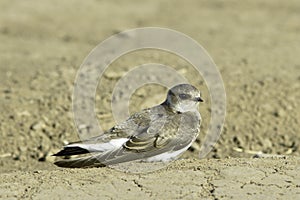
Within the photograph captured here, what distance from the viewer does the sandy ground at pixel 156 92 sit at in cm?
546

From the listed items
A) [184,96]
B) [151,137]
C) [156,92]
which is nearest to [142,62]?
[156,92]

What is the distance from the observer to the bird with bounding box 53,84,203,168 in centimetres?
575

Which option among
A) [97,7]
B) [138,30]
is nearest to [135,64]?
[138,30]

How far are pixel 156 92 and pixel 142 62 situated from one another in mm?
1537

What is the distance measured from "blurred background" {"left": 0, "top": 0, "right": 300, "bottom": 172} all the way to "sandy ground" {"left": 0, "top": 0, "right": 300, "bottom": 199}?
0.05ft

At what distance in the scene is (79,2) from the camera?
575 inches

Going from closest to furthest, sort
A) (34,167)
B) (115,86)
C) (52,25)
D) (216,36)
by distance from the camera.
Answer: (34,167), (115,86), (216,36), (52,25)

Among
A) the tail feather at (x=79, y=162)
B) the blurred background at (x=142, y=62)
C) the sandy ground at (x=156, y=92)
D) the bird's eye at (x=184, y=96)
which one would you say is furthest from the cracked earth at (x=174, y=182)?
the blurred background at (x=142, y=62)

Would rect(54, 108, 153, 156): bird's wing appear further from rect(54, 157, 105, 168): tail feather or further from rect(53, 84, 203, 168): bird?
rect(54, 157, 105, 168): tail feather

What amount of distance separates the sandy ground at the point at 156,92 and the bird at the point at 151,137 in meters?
0.16

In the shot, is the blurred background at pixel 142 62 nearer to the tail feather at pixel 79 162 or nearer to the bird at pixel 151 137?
the bird at pixel 151 137

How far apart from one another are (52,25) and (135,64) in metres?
3.60

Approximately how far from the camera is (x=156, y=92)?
8.87 metres

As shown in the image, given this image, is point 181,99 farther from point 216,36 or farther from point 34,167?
point 216,36
